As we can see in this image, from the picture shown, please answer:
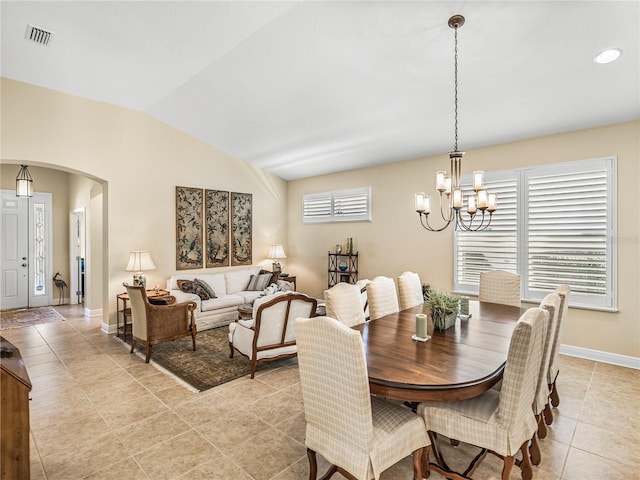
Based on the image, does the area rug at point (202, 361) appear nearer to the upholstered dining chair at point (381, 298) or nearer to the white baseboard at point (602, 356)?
the upholstered dining chair at point (381, 298)

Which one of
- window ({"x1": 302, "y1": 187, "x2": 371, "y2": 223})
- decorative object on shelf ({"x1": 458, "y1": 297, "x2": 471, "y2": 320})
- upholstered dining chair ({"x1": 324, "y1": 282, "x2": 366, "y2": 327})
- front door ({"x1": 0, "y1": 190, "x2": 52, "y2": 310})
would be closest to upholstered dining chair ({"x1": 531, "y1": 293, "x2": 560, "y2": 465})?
decorative object on shelf ({"x1": 458, "y1": 297, "x2": 471, "y2": 320})

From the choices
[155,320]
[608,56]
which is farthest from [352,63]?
[155,320]

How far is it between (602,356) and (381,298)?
289cm

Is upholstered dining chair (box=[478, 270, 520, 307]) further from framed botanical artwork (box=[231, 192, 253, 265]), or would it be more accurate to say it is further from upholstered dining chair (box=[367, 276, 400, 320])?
framed botanical artwork (box=[231, 192, 253, 265])

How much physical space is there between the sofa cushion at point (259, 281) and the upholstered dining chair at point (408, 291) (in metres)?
3.30

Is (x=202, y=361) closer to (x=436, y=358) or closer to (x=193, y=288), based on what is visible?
(x=193, y=288)

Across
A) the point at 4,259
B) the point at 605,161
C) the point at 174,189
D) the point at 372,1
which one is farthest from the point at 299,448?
the point at 4,259

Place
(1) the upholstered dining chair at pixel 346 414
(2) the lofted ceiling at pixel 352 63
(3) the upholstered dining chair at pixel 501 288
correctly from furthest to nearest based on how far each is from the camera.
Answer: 1. (3) the upholstered dining chair at pixel 501 288
2. (2) the lofted ceiling at pixel 352 63
3. (1) the upholstered dining chair at pixel 346 414

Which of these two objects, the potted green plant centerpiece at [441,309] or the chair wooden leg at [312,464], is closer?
the chair wooden leg at [312,464]

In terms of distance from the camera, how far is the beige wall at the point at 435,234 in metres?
3.81

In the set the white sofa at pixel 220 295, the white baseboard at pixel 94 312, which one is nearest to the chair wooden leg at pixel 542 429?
the white sofa at pixel 220 295

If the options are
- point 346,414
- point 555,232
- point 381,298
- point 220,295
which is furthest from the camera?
point 220,295

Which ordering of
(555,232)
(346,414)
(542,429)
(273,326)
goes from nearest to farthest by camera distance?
(346,414) → (542,429) → (273,326) → (555,232)

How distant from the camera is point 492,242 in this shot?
4.74 m
